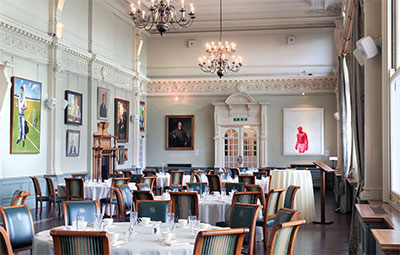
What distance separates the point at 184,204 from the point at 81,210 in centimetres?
187

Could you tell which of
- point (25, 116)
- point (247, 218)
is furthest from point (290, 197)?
point (25, 116)

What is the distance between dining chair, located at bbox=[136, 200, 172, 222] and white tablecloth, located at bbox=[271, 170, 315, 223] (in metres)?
5.02

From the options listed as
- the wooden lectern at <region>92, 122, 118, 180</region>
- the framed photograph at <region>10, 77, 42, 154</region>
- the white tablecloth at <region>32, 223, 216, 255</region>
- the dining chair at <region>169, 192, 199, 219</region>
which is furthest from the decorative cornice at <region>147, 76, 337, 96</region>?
the white tablecloth at <region>32, 223, 216, 255</region>

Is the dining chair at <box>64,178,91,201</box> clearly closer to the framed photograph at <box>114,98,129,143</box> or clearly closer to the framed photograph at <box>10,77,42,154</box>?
the framed photograph at <box>10,77,42,154</box>

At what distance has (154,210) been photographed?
604 centimetres

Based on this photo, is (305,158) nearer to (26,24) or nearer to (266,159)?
(266,159)

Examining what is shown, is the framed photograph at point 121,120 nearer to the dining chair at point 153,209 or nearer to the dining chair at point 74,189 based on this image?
the dining chair at point 74,189

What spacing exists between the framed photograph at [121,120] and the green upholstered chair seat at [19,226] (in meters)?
11.7

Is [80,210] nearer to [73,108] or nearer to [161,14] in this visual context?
[161,14]

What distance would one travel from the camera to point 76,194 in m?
10.7

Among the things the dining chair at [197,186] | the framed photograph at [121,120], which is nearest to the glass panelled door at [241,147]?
the framed photograph at [121,120]

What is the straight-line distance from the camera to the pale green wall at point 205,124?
1980 centimetres

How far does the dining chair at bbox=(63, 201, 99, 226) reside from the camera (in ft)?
18.1

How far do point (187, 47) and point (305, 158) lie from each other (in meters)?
6.86
